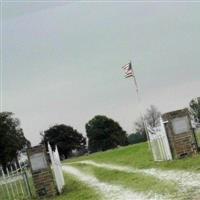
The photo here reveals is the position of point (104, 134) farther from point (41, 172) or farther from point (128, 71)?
point (41, 172)

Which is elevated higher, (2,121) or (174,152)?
(2,121)

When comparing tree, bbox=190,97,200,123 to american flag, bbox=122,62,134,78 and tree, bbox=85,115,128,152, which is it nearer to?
tree, bbox=85,115,128,152

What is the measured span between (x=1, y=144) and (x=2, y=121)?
672cm

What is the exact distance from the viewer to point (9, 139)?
94125 millimetres

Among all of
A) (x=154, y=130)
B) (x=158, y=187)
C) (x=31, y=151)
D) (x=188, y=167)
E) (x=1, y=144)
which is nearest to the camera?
(x=158, y=187)

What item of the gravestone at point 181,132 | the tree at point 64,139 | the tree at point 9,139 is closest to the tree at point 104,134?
the tree at point 64,139

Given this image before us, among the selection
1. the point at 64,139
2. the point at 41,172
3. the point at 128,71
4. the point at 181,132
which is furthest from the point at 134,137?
the point at 41,172

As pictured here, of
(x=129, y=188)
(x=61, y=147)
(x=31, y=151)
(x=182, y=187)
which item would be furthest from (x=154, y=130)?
(x=61, y=147)

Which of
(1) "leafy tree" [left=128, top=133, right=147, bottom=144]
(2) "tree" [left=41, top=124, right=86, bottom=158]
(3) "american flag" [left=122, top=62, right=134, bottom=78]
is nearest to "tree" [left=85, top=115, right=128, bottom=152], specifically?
(1) "leafy tree" [left=128, top=133, right=147, bottom=144]

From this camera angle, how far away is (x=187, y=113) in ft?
64.9

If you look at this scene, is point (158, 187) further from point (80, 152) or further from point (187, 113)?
point (80, 152)

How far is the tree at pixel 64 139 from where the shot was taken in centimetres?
12531

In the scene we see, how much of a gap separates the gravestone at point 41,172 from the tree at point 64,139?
106m

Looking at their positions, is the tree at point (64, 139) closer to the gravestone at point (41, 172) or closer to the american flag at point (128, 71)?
the american flag at point (128, 71)
